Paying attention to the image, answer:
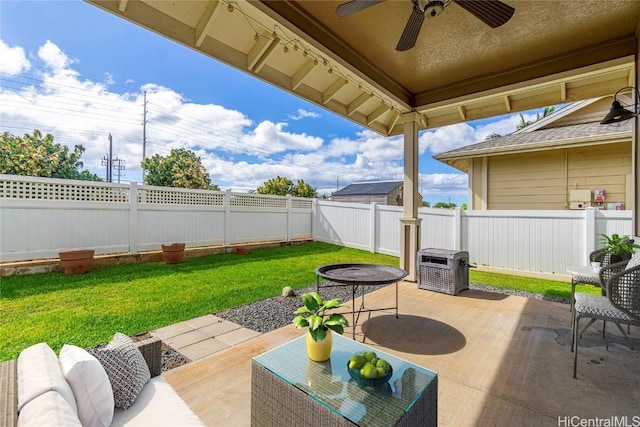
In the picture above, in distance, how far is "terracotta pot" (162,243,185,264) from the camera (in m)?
6.25

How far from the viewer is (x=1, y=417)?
2.80 ft

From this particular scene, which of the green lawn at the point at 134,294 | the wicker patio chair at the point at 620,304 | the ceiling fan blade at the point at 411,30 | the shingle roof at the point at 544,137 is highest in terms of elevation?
the shingle roof at the point at 544,137

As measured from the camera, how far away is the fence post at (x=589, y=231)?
4996mm

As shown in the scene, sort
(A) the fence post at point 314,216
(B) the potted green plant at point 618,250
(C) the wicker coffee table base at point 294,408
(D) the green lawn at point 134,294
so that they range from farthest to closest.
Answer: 1. (A) the fence post at point 314,216
2. (B) the potted green plant at point 618,250
3. (D) the green lawn at point 134,294
4. (C) the wicker coffee table base at point 294,408

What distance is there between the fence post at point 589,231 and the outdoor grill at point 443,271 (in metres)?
2.57

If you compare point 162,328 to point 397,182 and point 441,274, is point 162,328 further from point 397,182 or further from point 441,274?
point 397,182

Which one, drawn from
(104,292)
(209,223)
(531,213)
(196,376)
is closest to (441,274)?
(531,213)

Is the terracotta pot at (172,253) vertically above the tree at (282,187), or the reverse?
the tree at (282,187)

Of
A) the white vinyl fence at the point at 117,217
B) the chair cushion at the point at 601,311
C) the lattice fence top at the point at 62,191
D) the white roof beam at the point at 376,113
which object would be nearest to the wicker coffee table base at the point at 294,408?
the chair cushion at the point at 601,311

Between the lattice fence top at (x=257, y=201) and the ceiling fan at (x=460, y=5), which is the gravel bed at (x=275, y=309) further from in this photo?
the lattice fence top at (x=257, y=201)

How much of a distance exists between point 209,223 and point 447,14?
6.82m

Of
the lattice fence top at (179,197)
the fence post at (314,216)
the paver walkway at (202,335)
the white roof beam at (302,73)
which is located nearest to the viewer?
the paver walkway at (202,335)

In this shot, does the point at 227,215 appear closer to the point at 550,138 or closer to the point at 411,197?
the point at 411,197

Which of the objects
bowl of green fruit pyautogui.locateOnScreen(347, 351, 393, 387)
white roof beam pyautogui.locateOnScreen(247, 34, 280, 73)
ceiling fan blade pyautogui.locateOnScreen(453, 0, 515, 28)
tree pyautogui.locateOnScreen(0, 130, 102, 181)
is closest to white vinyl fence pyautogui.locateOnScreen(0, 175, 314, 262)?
white roof beam pyautogui.locateOnScreen(247, 34, 280, 73)
